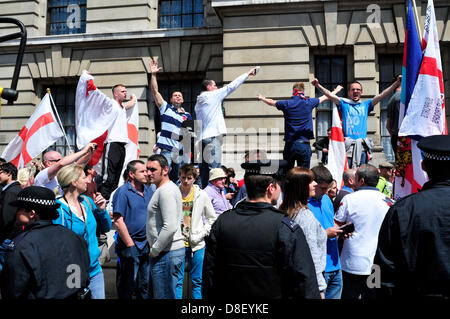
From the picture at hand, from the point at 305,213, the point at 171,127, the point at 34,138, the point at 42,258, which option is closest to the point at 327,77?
the point at 171,127

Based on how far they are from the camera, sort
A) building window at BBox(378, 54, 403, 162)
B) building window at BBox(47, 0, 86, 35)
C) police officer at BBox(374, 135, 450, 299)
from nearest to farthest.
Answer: police officer at BBox(374, 135, 450, 299), building window at BBox(378, 54, 403, 162), building window at BBox(47, 0, 86, 35)

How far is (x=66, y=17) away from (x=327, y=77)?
1026 cm

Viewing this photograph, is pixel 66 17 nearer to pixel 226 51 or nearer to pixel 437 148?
pixel 226 51

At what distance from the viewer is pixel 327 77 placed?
1337 centimetres

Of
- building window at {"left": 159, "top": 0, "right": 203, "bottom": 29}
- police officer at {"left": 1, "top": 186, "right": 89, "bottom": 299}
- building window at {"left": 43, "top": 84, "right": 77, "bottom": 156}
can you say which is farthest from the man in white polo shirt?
building window at {"left": 43, "top": 84, "right": 77, "bottom": 156}

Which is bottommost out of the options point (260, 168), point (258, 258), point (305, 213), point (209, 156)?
point (258, 258)

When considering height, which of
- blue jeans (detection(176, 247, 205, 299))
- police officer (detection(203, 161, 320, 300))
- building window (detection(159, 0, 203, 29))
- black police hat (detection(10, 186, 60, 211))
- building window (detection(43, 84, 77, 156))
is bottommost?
blue jeans (detection(176, 247, 205, 299))

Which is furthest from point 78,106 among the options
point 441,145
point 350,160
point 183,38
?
point 183,38

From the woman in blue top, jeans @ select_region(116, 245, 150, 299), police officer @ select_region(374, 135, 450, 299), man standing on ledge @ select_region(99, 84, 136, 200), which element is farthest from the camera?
man standing on ledge @ select_region(99, 84, 136, 200)

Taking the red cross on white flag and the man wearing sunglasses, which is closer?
the man wearing sunglasses

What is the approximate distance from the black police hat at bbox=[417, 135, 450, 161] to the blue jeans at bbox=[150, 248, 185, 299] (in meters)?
3.01

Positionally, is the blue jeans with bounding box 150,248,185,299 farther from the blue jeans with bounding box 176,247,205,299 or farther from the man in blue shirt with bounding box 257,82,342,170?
the man in blue shirt with bounding box 257,82,342,170

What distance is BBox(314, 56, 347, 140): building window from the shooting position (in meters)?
13.3
